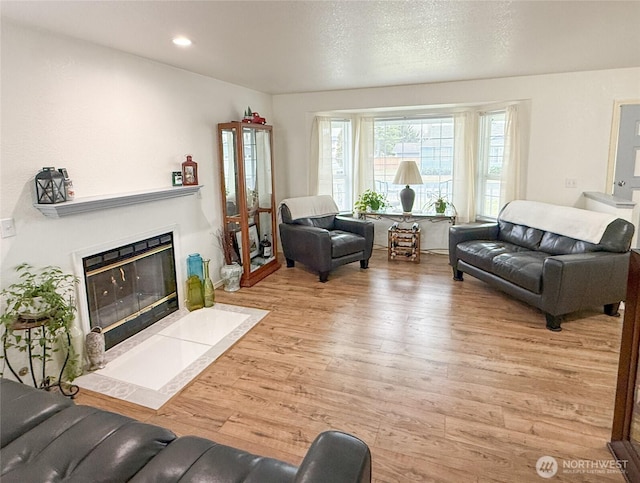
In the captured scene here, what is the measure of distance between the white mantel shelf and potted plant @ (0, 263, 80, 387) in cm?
38

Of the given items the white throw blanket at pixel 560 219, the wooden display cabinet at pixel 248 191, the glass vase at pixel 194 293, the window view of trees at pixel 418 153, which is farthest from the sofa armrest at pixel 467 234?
the glass vase at pixel 194 293

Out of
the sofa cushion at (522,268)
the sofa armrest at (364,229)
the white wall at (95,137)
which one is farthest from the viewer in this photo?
the sofa armrest at (364,229)

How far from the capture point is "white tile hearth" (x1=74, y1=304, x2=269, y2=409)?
104 inches

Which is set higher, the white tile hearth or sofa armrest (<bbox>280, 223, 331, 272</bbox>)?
sofa armrest (<bbox>280, 223, 331, 272</bbox>)

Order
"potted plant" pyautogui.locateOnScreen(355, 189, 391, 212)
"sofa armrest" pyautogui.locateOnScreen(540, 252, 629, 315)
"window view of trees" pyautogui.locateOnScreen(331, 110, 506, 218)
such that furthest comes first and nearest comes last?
"potted plant" pyautogui.locateOnScreen(355, 189, 391, 212)
"window view of trees" pyautogui.locateOnScreen(331, 110, 506, 218)
"sofa armrest" pyautogui.locateOnScreen(540, 252, 629, 315)

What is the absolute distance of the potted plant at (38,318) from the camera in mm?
2344

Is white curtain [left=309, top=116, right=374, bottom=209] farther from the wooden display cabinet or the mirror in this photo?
the mirror

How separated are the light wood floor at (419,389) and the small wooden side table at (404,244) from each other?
1494 millimetres

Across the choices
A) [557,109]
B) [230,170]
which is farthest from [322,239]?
[557,109]

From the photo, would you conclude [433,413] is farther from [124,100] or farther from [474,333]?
[124,100]

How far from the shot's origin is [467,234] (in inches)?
182

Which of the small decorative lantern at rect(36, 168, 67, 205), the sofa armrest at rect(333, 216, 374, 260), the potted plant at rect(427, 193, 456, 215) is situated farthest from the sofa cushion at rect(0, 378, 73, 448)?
the potted plant at rect(427, 193, 456, 215)

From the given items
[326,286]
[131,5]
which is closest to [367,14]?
[131,5]

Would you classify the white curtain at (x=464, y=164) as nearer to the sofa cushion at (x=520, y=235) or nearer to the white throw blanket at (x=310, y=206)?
the sofa cushion at (x=520, y=235)
